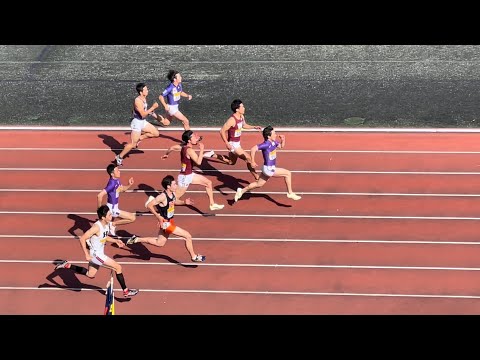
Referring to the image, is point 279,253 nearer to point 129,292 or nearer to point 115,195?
point 129,292

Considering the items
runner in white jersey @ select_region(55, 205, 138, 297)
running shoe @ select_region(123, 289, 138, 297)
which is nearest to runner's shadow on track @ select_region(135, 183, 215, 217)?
running shoe @ select_region(123, 289, 138, 297)

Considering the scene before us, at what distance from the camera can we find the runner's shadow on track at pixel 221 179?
19.3 meters

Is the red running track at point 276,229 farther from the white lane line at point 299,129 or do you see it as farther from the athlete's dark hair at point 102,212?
the athlete's dark hair at point 102,212

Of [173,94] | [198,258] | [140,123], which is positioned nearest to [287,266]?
[198,258]

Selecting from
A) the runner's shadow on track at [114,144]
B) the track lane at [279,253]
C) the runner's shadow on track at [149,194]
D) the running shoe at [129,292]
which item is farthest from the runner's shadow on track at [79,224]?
the runner's shadow on track at [114,144]

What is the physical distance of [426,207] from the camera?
60.3 feet

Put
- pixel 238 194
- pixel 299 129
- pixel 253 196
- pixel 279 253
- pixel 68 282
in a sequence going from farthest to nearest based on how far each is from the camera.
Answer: pixel 299 129, pixel 253 196, pixel 238 194, pixel 279 253, pixel 68 282

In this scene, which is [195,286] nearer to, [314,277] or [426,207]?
[314,277]

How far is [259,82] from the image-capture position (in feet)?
78.2

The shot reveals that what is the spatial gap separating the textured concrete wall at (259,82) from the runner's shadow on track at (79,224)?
4.23 meters

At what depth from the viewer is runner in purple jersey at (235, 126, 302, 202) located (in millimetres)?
17391

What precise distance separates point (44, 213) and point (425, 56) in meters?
11.1

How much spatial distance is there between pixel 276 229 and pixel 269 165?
1.13 m

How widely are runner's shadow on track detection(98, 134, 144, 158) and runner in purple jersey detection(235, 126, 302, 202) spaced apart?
3153 millimetres
